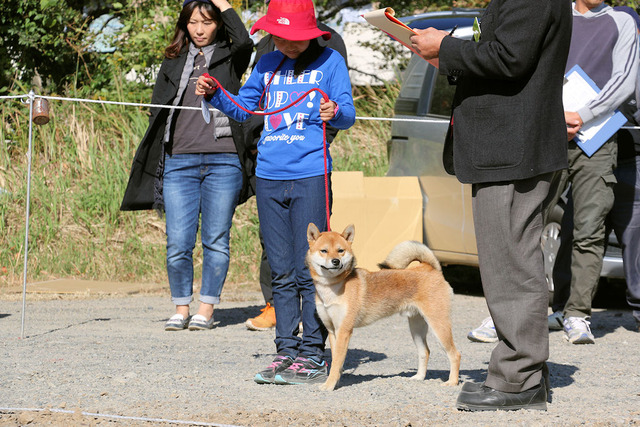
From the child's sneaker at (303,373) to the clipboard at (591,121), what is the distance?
2.48m

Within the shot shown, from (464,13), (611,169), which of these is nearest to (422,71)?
(464,13)

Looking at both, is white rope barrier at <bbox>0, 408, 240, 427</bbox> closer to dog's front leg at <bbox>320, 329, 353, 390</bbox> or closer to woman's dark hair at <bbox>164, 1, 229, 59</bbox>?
dog's front leg at <bbox>320, 329, 353, 390</bbox>

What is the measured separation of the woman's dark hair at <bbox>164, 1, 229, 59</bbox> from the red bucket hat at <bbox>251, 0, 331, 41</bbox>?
1678 mm

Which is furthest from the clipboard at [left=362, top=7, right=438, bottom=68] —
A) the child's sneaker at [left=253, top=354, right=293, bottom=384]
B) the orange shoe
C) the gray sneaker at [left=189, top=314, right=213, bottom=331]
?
the gray sneaker at [left=189, top=314, right=213, bottom=331]

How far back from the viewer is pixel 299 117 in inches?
182

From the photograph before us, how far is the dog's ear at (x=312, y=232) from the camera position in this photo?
450 centimetres

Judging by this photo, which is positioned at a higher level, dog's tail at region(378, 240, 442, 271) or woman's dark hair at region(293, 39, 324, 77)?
woman's dark hair at region(293, 39, 324, 77)

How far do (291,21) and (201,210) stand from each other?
221 centimetres

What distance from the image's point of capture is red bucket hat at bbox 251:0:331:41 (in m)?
4.54

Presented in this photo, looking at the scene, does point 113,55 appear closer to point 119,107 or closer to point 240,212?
point 119,107

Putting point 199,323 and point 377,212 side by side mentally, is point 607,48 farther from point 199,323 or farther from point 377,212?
point 199,323

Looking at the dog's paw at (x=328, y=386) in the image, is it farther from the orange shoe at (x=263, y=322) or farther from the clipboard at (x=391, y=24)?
the orange shoe at (x=263, y=322)

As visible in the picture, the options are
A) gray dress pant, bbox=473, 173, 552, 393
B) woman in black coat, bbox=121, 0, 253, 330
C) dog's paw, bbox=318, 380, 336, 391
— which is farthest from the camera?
woman in black coat, bbox=121, 0, 253, 330

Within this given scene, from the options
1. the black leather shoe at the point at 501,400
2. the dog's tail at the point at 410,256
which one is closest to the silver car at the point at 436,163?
the dog's tail at the point at 410,256
